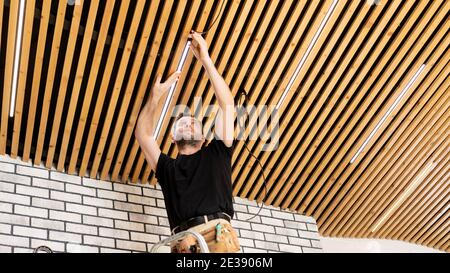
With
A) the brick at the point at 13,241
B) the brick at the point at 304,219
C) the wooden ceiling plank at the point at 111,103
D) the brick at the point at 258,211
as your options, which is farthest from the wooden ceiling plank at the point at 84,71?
the brick at the point at 304,219

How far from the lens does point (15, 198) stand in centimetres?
525

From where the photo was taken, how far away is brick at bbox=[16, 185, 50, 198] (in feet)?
17.5

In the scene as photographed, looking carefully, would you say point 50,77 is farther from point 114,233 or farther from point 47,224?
point 114,233

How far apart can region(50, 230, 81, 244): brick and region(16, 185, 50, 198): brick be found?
36 centimetres

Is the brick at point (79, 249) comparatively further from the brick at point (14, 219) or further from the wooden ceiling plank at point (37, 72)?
the wooden ceiling plank at point (37, 72)

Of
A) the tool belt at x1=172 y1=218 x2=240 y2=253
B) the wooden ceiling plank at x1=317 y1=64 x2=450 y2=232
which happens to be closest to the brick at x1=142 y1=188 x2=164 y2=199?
the wooden ceiling plank at x1=317 y1=64 x2=450 y2=232

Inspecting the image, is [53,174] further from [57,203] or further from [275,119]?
[275,119]

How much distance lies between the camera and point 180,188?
390cm

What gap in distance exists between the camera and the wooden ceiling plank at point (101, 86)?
179 inches

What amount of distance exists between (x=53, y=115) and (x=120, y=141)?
618 millimetres

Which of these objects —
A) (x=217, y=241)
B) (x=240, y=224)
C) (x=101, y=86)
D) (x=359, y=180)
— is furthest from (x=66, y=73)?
(x=359, y=180)

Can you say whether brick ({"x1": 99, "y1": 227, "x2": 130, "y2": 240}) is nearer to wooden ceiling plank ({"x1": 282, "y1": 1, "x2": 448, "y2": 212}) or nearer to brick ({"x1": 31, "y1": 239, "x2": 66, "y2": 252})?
brick ({"x1": 31, "y1": 239, "x2": 66, "y2": 252})

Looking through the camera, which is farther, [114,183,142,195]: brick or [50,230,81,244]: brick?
[114,183,142,195]: brick
